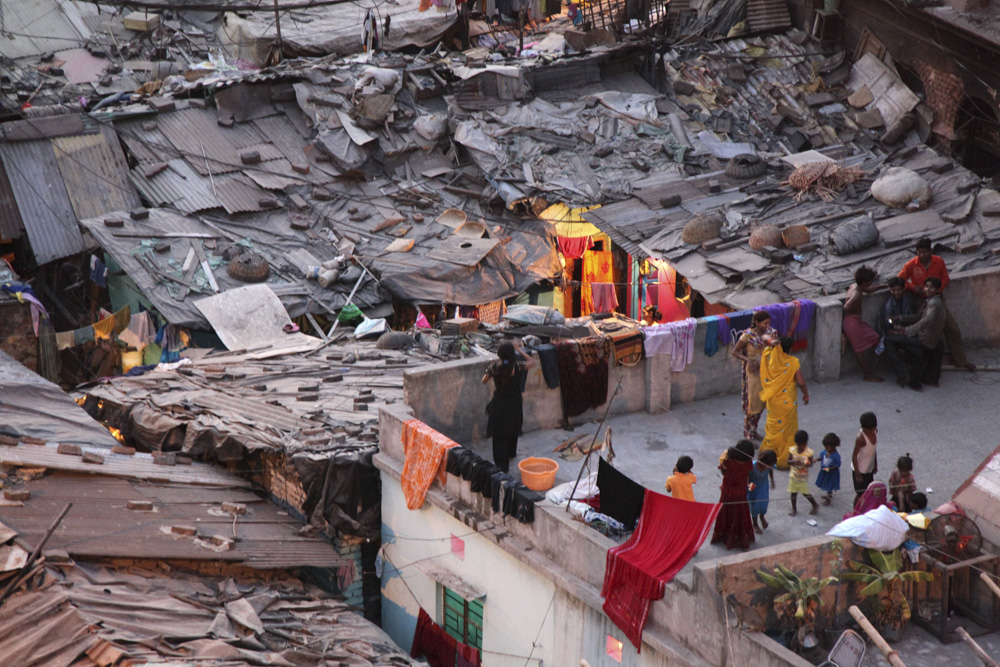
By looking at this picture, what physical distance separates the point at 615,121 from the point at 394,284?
20.1 ft

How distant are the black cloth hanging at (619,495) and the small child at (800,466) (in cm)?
158

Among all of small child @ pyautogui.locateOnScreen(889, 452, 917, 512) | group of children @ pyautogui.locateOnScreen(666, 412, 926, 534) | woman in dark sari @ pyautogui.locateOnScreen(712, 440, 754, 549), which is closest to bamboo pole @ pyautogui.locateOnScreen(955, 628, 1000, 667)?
group of children @ pyautogui.locateOnScreen(666, 412, 926, 534)

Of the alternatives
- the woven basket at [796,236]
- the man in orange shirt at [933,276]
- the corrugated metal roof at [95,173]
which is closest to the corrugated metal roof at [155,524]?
the man in orange shirt at [933,276]

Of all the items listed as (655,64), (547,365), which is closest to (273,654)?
(547,365)

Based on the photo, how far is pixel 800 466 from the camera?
11.8 m

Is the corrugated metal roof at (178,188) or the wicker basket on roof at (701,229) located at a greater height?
the corrugated metal roof at (178,188)

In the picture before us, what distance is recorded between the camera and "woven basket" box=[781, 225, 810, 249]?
20.0 meters

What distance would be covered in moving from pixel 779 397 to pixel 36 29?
24.6 meters

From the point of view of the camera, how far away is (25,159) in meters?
22.9

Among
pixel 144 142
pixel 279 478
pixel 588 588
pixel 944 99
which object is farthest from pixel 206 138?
pixel 588 588

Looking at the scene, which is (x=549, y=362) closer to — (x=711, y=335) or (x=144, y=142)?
(x=711, y=335)

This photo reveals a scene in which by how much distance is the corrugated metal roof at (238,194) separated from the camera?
22.5m

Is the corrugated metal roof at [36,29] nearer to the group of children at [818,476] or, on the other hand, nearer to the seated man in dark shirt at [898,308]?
the seated man in dark shirt at [898,308]

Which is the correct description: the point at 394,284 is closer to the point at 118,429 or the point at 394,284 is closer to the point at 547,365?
the point at 118,429
